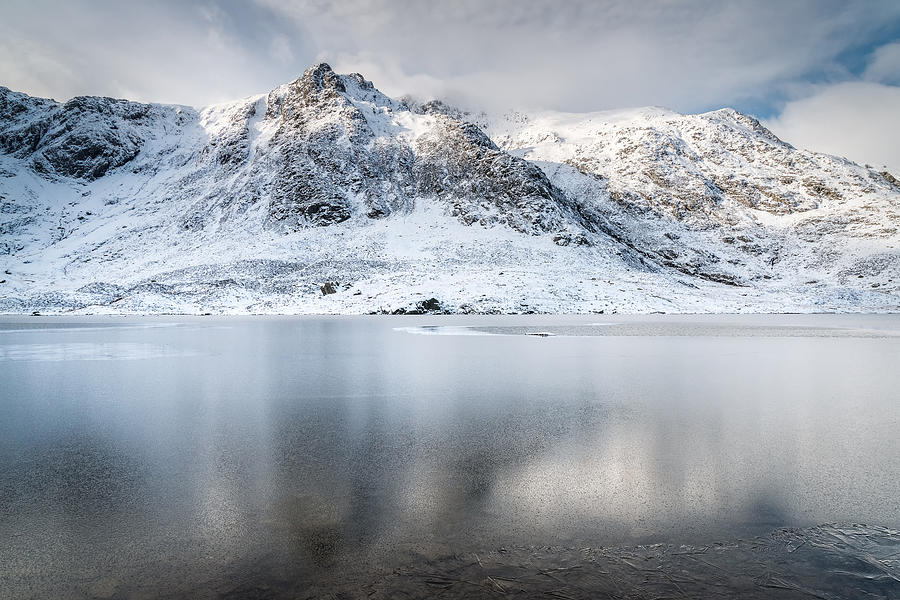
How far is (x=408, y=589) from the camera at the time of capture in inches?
154

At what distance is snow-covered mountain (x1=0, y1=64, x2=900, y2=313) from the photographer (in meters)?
63.3

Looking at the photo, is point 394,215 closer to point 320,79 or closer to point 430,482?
point 320,79

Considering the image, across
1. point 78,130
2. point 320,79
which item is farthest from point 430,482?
point 78,130

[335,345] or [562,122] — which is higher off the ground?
[562,122]

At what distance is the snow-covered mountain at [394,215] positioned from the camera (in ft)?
208

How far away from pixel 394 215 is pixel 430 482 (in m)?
87.4

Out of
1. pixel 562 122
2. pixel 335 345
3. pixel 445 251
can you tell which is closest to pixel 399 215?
pixel 445 251

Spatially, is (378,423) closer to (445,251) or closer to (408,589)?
(408,589)

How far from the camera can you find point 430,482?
617 cm

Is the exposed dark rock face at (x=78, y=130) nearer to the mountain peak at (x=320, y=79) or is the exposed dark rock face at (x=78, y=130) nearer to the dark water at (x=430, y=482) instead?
the mountain peak at (x=320, y=79)

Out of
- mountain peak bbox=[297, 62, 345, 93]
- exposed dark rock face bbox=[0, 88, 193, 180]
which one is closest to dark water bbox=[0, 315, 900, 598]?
mountain peak bbox=[297, 62, 345, 93]

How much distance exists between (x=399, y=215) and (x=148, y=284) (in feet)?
135

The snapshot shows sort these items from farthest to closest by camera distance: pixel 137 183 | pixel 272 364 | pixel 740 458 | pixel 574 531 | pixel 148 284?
pixel 137 183, pixel 148 284, pixel 272 364, pixel 740 458, pixel 574 531

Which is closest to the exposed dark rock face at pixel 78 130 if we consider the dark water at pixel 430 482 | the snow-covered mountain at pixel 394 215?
the snow-covered mountain at pixel 394 215
